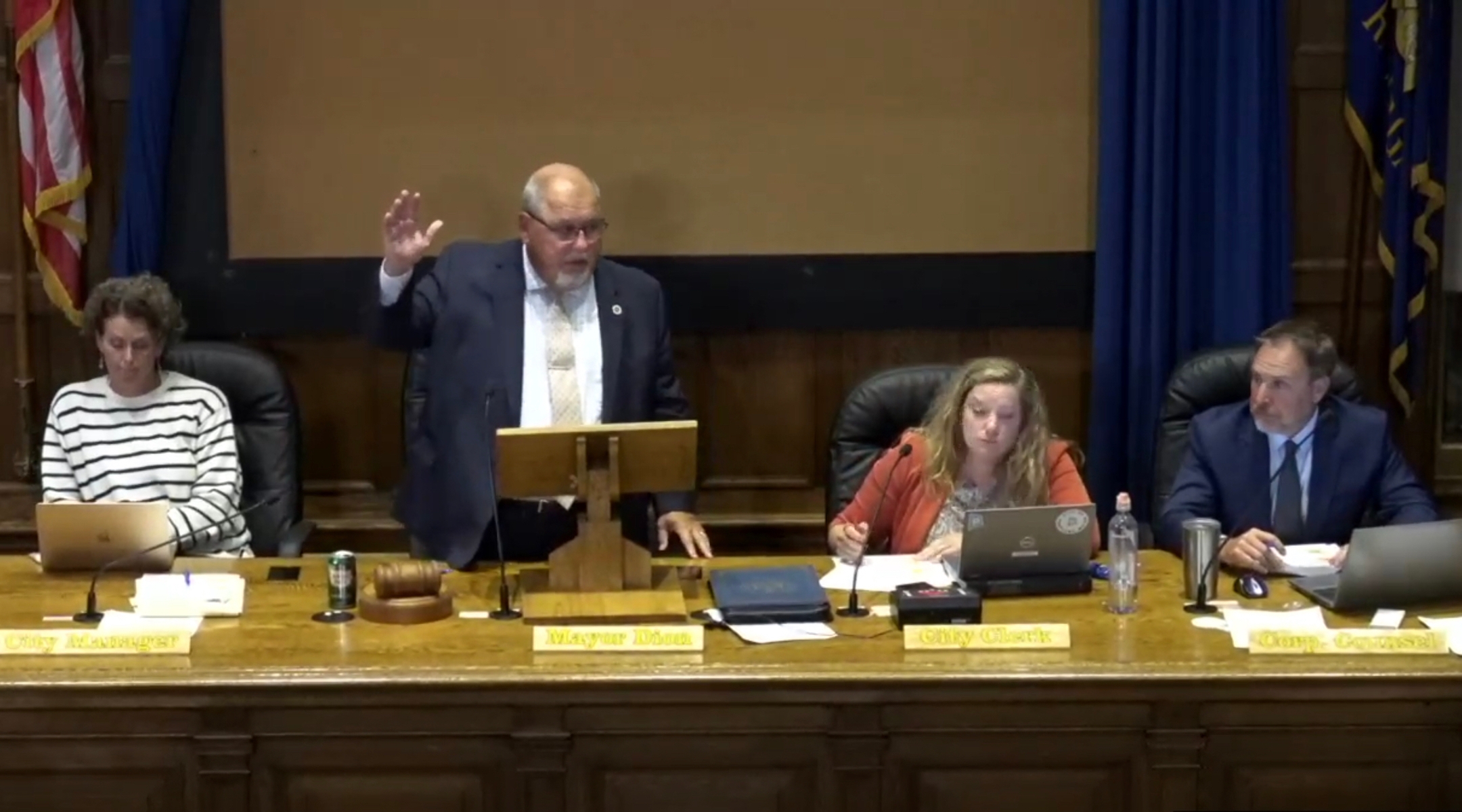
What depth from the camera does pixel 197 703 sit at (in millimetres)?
2738

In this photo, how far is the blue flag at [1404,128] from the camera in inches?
163

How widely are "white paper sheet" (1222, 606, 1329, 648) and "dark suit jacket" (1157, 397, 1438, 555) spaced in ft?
2.05

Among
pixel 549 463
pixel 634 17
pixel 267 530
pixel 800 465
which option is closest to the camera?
pixel 549 463

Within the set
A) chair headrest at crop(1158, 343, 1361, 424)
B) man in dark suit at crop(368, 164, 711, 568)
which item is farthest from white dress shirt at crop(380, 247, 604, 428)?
chair headrest at crop(1158, 343, 1361, 424)

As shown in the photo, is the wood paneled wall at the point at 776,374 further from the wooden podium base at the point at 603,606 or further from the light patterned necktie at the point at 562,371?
the wooden podium base at the point at 603,606

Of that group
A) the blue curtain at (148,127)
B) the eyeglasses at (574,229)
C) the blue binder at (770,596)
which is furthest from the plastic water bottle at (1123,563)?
the blue curtain at (148,127)

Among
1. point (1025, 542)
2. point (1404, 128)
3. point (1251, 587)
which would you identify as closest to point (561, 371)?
point (1025, 542)

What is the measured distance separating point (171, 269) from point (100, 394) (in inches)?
20.2

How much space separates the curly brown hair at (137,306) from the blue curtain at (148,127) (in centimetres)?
33

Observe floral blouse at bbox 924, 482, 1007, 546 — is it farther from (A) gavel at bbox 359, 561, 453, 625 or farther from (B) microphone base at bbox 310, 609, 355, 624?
(B) microphone base at bbox 310, 609, 355, 624

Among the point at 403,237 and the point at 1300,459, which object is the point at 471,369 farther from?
the point at 1300,459

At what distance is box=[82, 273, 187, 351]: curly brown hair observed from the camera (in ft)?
11.9

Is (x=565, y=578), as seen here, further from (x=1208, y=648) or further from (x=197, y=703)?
(x=1208, y=648)

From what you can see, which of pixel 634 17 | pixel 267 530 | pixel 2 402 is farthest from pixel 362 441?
pixel 634 17
